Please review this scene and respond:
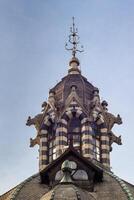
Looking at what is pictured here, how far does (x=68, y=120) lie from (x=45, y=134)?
158cm

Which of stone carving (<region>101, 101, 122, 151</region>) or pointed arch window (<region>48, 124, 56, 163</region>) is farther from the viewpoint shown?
stone carving (<region>101, 101, 122, 151</region>)

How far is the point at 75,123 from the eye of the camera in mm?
35906

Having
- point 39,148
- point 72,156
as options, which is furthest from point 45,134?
point 72,156

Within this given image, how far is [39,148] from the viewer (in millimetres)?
36406

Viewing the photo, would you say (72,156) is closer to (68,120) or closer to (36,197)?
(36,197)

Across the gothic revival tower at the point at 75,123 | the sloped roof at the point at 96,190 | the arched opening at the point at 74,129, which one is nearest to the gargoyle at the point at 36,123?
the gothic revival tower at the point at 75,123

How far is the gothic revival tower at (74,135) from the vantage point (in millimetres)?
29719

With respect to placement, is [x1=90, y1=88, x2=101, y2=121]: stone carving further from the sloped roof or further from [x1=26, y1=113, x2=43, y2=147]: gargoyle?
the sloped roof

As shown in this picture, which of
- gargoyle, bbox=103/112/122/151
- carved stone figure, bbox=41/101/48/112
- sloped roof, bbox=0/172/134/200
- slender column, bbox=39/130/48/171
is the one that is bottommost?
sloped roof, bbox=0/172/134/200

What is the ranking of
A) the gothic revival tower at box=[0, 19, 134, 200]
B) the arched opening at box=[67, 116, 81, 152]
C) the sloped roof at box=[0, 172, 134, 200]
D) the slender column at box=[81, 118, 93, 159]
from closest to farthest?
1. the sloped roof at box=[0, 172, 134, 200]
2. the gothic revival tower at box=[0, 19, 134, 200]
3. the slender column at box=[81, 118, 93, 159]
4. the arched opening at box=[67, 116, 81, 152]

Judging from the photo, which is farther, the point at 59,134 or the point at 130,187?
the point at 59,134

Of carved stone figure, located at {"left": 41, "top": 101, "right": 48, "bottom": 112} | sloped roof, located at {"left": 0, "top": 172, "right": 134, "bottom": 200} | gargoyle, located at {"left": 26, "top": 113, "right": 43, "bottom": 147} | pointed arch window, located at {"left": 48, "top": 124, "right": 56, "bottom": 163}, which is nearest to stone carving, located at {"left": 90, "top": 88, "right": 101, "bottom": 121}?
pointed arch window, located at {"left": 48, "top": 124, "right": 56, "bottom": 163}

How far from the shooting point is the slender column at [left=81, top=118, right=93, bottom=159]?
3466cm

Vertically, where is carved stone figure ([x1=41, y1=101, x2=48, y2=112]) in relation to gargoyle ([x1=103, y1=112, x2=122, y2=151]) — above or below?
above
